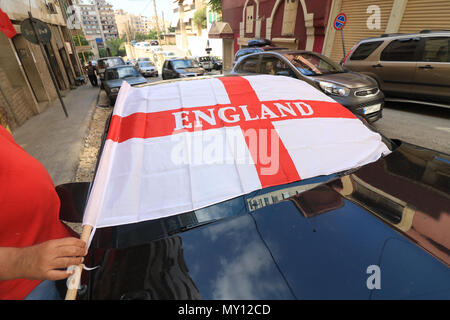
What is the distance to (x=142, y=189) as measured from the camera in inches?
46.6

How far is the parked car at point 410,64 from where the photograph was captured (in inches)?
197

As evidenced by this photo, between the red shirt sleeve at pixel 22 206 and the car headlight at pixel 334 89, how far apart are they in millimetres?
5081

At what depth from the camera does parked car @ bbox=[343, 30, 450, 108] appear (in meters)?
5.00

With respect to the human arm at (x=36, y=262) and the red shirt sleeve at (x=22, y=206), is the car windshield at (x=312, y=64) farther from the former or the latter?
the human arm at (x=36, y=262)

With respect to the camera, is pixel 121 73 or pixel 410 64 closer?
pixel 410 64

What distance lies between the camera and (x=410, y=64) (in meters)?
5.46

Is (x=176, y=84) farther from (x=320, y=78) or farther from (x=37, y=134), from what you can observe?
(x=37, y=134)

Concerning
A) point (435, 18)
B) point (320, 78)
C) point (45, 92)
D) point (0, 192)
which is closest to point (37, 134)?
point (45, 92)

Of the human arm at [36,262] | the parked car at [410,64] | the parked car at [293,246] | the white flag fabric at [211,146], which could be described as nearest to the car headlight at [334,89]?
the parked car at [410,64]

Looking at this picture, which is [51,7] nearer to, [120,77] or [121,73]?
[121,73]

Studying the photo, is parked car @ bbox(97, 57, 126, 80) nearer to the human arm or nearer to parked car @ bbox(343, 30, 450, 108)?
parked car @ bbox(343, 30, 450, 108)

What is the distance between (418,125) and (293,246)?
19.6 ft

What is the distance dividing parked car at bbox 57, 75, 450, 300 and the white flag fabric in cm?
5

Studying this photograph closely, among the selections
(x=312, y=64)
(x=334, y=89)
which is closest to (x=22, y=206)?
(x=334, y=89)
